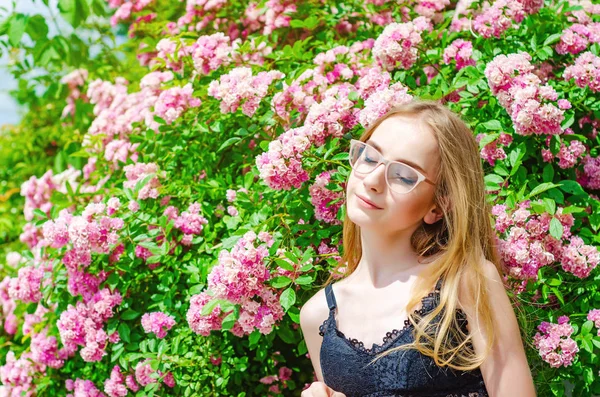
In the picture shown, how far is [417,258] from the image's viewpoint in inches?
78.7

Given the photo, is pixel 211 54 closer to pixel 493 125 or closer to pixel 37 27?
pixel 37 27

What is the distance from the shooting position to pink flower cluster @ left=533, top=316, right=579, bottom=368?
213 cm

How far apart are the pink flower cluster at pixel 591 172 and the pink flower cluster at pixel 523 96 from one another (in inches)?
11.0

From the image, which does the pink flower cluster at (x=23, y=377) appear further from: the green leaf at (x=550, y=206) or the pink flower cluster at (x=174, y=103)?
the green leaf at (x=550, y=206)

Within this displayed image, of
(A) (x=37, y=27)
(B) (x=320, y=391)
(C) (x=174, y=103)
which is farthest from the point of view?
(A) (x=37, y=27)

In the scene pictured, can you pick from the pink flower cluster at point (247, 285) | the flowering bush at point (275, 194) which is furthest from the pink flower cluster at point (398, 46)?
the pink flower cluster at point (247, 285)

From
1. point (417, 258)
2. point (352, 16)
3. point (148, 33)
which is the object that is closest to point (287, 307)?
point (417, 258)

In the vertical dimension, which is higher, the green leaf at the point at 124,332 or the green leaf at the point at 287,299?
the green leaf at the point at 287,299

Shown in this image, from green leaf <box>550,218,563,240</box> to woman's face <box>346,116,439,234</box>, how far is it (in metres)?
0.45

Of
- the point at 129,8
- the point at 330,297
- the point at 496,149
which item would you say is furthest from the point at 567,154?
the point at 129,8

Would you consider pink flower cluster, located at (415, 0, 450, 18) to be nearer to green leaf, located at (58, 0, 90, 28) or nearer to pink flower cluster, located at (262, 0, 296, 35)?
pink flower cluster, located at (262, 0, 296, 35)

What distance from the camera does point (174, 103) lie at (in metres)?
3.04

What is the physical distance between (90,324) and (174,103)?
3.09 feet

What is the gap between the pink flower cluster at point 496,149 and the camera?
2.41 meters
